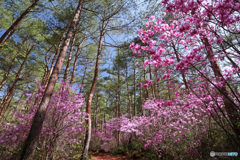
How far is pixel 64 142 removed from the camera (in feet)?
13.0

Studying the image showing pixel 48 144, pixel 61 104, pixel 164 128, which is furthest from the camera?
pixel 164 128

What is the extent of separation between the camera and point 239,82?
2.51 m

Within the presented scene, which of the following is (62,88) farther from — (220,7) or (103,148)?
(103,148)

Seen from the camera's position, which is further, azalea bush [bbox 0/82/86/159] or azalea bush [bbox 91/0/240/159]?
azalea bush [bbox 0/82/86/159]

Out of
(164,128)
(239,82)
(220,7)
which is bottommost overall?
(164,128)

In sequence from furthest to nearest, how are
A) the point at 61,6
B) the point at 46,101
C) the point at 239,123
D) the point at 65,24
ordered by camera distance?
the point at 65,24 → the point at 61,6 → the point at 46,101 → the point at 239,123

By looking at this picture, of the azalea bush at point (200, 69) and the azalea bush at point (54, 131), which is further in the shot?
the azalea bush at point (54, 131)

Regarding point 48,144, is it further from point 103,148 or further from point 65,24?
point 103,148

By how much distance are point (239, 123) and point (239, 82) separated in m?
1.26

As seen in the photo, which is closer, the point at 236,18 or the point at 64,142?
the point at 236,18

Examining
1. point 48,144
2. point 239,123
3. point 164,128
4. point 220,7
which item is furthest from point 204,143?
point 48,144

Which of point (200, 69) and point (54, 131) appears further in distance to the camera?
point (54, 131)

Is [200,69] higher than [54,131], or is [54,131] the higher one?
[200,69]

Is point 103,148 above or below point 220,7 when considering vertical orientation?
below
